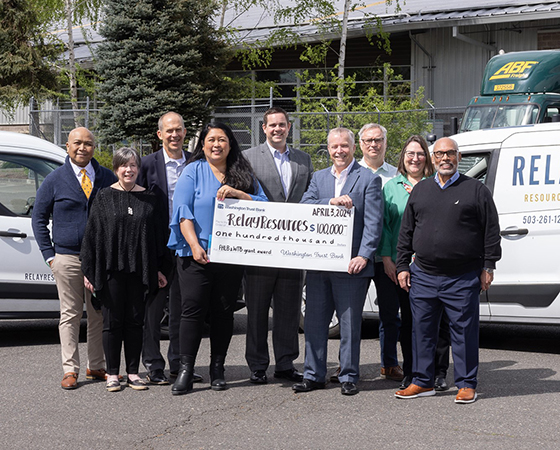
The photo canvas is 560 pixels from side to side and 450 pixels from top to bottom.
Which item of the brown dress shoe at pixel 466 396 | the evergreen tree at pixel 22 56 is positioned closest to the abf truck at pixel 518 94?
the brown dress shoe at pixel 466 396

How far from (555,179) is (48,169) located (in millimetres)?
4520

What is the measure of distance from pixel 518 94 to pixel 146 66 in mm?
9104

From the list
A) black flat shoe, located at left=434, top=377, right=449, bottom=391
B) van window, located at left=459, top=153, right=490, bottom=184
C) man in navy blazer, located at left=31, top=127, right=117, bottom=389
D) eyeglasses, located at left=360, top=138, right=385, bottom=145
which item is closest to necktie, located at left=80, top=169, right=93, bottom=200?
man in navy blazer, located at left=31, top=127, right=117, bottom=389

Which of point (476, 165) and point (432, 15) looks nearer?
point (476, 165)

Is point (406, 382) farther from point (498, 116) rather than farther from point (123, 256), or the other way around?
point (498, 116)

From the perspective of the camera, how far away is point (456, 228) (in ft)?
18.7

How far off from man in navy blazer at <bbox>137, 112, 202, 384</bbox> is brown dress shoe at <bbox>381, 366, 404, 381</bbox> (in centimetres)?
144

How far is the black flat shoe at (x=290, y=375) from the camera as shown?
253 inches

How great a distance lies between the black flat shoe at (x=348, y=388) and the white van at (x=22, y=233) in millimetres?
3039

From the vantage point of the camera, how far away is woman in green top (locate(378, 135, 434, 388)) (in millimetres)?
6176

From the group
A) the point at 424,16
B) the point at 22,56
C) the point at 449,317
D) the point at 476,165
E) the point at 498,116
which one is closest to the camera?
the point at 449,317

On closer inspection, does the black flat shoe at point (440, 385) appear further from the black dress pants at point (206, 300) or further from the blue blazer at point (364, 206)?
the black dress pants at point (206, 300)

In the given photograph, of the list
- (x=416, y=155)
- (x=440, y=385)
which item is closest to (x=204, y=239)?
(x=416, y=155)

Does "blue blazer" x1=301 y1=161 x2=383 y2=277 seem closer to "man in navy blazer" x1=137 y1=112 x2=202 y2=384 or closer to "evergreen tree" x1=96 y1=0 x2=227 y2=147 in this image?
"man in navy blazer" x1=137 y1=112 x2=202 y2=384
